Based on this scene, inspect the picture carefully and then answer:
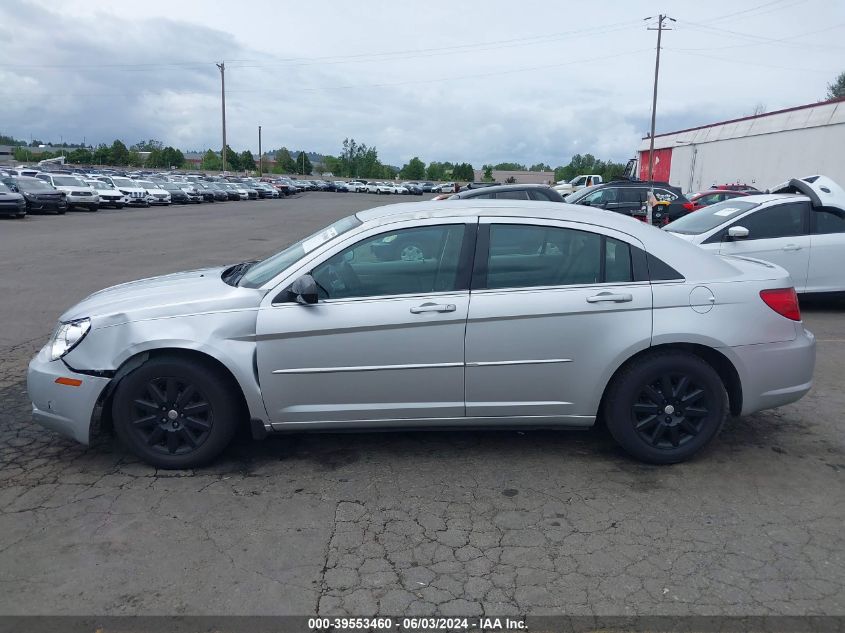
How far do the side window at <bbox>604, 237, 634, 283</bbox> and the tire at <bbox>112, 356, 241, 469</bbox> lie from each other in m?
2.49

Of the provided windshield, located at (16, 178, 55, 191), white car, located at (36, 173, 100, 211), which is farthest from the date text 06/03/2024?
white car, located at (36, 173, 100, 211)

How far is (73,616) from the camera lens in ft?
9.95

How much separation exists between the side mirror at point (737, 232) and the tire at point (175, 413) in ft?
23.6

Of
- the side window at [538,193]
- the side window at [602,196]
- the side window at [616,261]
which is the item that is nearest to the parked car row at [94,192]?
the side window at [602,196]

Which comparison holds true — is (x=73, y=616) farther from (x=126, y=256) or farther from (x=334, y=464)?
(x=126, y=256)

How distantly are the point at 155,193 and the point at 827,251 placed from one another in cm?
3980

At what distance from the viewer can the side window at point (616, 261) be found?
177 inches

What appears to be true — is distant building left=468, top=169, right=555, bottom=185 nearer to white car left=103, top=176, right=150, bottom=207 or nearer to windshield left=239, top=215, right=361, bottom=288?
white car left=103, top=176, right=150, bottom=207

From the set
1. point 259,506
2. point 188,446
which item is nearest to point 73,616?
point 259,506

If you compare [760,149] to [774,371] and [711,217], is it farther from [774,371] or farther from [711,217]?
[774,371]

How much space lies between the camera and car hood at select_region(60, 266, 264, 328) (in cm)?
436

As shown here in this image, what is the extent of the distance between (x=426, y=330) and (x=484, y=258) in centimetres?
60

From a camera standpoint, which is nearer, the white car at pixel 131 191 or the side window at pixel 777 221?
the side window at pixel 777 221

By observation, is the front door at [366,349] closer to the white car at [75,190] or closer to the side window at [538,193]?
the side window at [538,193]
